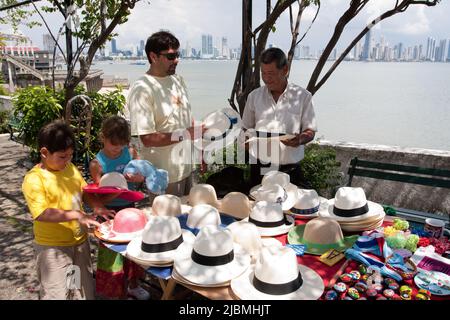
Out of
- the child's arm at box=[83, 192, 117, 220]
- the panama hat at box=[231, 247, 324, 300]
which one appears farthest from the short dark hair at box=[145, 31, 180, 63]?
the panama hat at box=[231, 247, 324, 300]

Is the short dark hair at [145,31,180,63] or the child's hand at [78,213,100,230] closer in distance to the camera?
the child's hand at [78,213,100,230]

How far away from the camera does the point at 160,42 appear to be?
2.73 m

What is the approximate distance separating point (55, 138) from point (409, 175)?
3.30m

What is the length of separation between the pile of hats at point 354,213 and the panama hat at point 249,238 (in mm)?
500

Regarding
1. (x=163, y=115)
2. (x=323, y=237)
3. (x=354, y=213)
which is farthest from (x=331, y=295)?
(x=163, y=115)

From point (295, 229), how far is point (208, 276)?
751 mm

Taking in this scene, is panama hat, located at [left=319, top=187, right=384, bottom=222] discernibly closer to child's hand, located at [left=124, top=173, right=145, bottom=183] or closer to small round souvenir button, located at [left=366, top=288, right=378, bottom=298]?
small round souvenir button, located at [left=366, top=288, right=378, bottom=298]

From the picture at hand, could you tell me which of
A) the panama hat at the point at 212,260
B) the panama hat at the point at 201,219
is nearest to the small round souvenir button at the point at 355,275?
the panama hat at the point at 212,260

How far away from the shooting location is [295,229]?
236 centimetres

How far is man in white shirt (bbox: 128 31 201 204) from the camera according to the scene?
108 inches

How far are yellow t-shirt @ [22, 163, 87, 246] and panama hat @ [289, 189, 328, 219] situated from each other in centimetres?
148

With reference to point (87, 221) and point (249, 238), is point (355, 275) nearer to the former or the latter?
point (249, 238)
